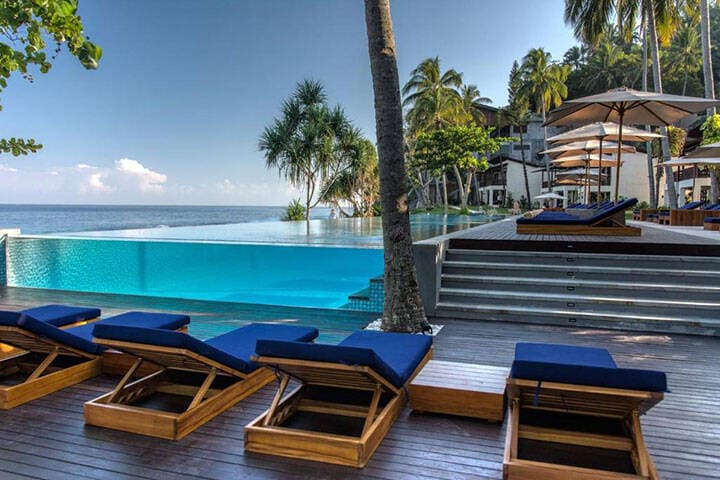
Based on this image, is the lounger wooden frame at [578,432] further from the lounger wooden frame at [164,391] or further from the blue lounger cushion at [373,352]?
the lounger wooden frame at [164,391]

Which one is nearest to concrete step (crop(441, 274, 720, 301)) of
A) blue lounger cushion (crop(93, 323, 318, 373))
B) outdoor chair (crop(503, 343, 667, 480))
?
blue lounger cushion (crop(93, 323, 318, 373))

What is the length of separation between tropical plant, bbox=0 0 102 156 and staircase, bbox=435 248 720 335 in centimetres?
498

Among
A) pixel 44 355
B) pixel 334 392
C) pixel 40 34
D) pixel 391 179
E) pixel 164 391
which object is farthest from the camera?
pixel 391 179

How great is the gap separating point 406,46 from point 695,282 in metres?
29.2

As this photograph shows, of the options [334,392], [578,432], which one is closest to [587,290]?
[578,432]

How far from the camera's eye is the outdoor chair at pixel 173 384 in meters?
2.74

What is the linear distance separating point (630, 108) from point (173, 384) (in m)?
8.20

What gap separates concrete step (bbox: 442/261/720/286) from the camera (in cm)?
588

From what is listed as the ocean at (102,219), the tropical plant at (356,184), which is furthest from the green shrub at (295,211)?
the ocean at (102,219)

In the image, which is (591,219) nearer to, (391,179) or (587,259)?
(587,259)

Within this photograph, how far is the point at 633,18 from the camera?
17344mm

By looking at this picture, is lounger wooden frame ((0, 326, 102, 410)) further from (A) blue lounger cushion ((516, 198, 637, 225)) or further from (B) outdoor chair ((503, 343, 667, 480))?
(A) blue lounger cushion ((516, 198, 637, 225))

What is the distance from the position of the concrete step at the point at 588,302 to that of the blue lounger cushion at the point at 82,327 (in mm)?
3540

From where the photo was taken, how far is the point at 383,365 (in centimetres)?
262
